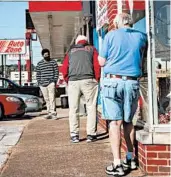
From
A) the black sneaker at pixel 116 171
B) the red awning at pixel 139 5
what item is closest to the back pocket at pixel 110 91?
the black sneaker at pixel 116 171

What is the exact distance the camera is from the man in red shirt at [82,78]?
7.33m

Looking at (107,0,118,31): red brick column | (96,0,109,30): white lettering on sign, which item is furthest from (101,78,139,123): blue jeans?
(96,0,109,30): white lettering on sign

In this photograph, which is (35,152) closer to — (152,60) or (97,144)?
(97,144)

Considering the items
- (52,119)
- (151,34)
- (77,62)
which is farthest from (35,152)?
(52,119)

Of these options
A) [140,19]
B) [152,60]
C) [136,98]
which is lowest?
[136,98]

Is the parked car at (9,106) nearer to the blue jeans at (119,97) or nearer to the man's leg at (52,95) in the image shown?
the man's leg at (52,95)

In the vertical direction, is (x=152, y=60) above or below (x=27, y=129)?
above

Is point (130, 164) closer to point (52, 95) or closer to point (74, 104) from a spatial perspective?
point (74, 104)

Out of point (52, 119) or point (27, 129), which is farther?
point (52, 119)

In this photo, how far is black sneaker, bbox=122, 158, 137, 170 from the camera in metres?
5.48

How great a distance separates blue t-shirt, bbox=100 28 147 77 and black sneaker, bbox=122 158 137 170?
108cm

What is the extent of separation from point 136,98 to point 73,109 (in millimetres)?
2290

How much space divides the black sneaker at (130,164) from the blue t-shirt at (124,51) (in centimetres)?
108

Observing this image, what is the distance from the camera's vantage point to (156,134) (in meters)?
5.11
